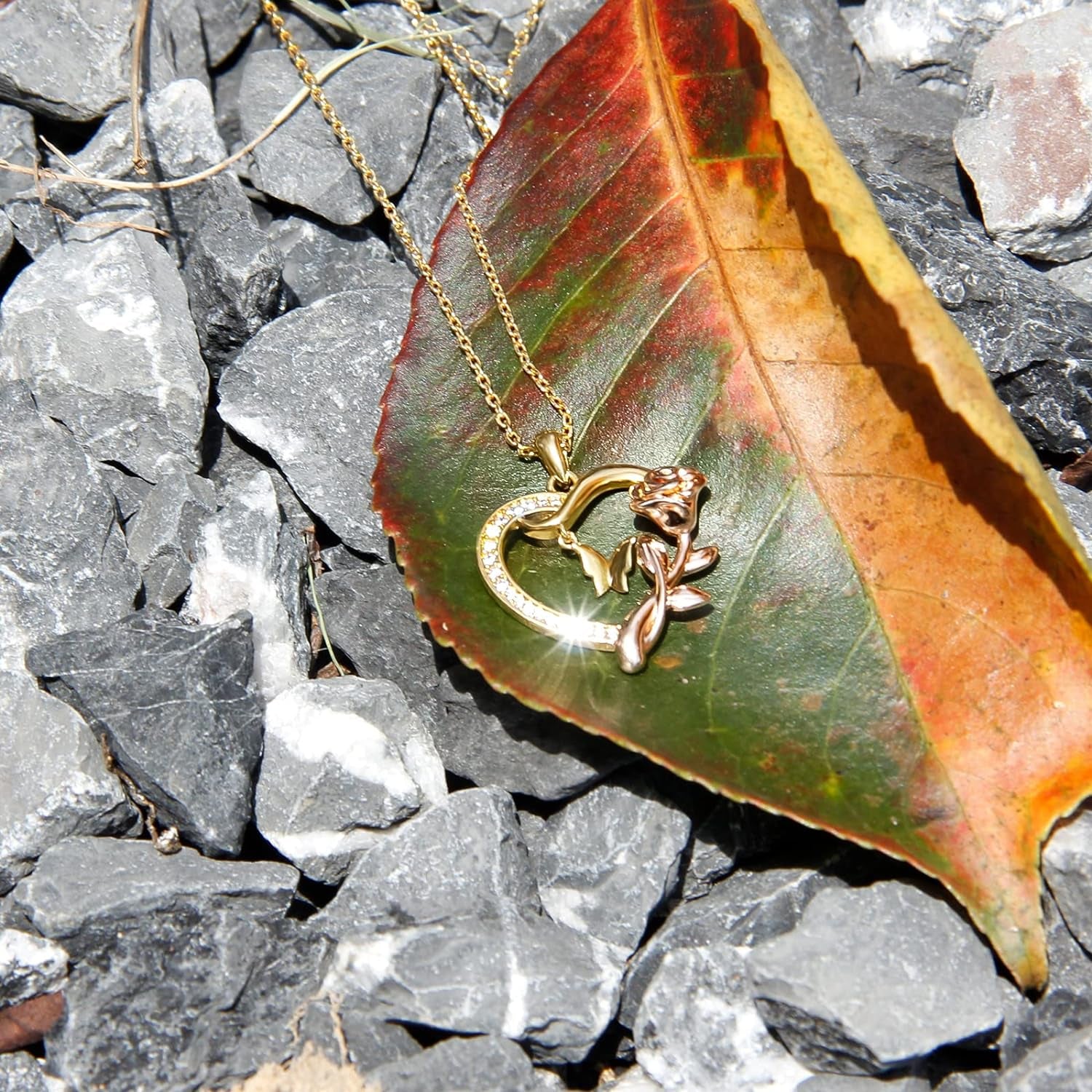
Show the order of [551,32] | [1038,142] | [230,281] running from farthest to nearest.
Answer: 1. [551,32]
2. [1038,142]
3. [230,281]

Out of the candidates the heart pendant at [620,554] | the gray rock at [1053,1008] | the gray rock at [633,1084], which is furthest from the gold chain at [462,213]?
the gray rock at [1053,1008]

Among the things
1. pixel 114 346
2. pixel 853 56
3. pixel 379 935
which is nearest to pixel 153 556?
pixel 114 346

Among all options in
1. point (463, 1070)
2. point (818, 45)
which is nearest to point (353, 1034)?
point (463, 1070)

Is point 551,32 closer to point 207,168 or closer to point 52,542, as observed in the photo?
point 207,168

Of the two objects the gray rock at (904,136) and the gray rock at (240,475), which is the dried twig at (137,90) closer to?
the gray rock at (240,475)

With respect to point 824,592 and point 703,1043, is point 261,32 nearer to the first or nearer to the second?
point 824,592

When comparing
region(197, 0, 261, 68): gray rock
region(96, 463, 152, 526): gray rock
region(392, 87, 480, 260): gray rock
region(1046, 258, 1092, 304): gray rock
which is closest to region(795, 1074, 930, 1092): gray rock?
region(96, 463, 152, 526): gray rock

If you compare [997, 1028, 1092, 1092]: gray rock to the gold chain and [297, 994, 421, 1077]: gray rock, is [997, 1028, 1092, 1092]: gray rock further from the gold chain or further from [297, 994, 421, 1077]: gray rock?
the gold chain
